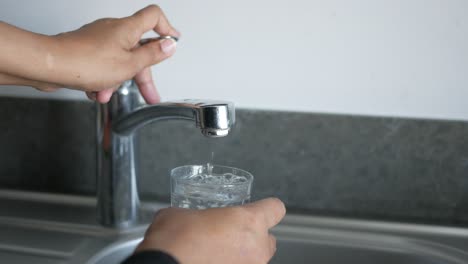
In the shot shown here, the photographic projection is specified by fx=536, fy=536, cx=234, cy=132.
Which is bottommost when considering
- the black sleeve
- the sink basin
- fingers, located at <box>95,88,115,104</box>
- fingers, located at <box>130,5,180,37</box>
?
the sink basin

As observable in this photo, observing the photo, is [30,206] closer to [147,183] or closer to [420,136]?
[147,183]

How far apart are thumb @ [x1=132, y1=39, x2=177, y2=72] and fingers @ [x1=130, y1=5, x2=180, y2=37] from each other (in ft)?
0.06

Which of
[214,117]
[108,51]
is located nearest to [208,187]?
[214,117]

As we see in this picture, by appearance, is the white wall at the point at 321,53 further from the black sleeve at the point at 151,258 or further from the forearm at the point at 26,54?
the black sleeve at the point at 151,258

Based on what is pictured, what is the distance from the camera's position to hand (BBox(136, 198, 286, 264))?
1.61 feet

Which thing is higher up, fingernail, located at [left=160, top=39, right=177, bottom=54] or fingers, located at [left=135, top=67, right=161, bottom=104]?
fingernail, located at [left=160, top=39, right=177, bottom=54]

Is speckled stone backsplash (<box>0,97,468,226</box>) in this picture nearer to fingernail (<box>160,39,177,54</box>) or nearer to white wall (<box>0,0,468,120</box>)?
white wall (<box>0,0,468,120</box>)

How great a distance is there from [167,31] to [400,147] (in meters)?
0.36

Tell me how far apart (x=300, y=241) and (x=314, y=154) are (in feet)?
0.42

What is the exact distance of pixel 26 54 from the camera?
0.54m

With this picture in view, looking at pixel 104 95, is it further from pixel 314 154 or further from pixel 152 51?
pixel 314 154

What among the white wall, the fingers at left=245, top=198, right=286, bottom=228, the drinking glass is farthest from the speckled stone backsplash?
the fingers at left=245, top=198, right=286, bottom=228

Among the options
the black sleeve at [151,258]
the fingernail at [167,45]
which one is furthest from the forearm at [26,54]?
the black sleeve at [151,258]

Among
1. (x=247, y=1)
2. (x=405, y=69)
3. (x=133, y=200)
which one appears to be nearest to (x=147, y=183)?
(x=133, y=200)
